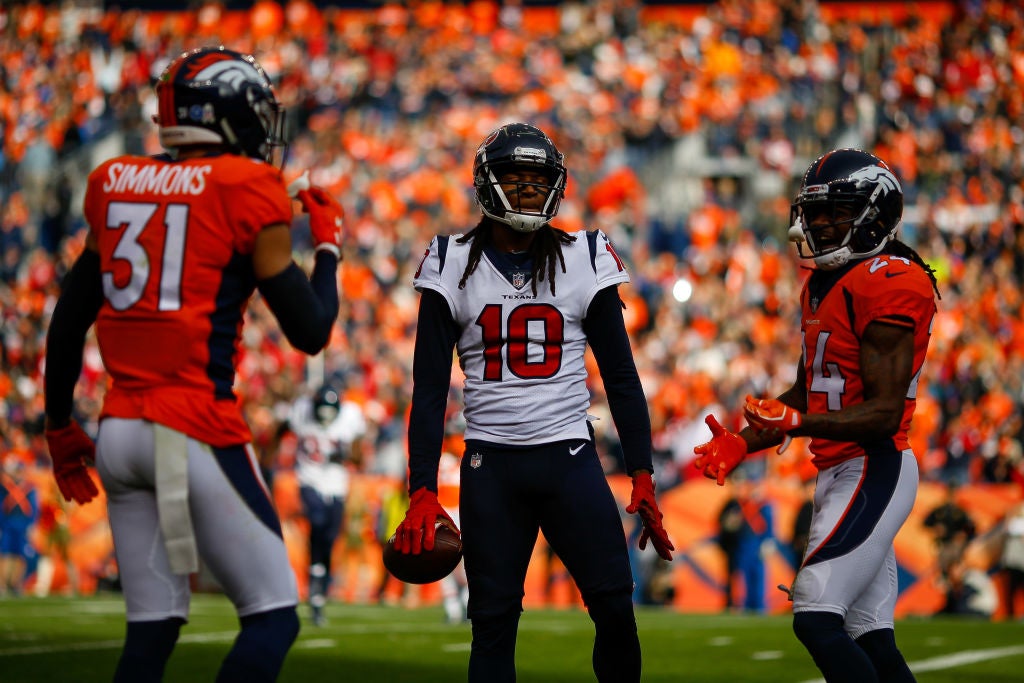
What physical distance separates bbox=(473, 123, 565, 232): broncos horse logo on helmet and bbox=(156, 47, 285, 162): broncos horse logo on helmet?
0.92 meters

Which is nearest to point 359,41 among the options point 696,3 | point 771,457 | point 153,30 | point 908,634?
point 153,30

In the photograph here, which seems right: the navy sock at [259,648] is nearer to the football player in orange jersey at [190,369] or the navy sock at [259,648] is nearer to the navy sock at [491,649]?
the football player in orange jersey at [190,369]

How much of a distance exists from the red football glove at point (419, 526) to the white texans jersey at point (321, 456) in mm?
7758

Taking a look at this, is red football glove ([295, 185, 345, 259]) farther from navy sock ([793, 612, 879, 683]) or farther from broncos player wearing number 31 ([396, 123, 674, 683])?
navy sock ([793, 612, 879, 683])

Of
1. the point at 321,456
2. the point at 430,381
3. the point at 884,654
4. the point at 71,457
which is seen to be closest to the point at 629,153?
the point at 321,456

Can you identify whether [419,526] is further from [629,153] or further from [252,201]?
[629,153]

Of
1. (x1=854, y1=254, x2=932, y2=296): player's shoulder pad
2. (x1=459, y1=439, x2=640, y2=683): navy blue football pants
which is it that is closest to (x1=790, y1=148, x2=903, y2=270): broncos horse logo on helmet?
(x1=854, y1=254, x2=932, y2=296): player's shoulder pad

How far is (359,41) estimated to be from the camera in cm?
2633

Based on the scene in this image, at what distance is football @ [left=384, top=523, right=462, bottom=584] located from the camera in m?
4.30

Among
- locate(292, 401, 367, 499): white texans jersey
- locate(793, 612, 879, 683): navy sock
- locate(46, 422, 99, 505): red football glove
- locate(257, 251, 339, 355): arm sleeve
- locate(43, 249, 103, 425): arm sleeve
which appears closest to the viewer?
locate(257, 251, 339, 355): arm sleeve

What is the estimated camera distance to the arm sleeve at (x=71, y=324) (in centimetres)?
373

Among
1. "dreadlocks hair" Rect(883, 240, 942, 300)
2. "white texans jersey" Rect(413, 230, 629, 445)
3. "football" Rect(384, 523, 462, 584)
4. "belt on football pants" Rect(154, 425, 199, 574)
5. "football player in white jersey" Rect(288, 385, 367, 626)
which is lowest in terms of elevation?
"football player in white jersey" Rect(288, 385, 367, 626)

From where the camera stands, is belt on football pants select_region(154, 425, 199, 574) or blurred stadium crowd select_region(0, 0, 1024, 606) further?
blurred stadium crowd select_region(0, 0, 1024, 606)

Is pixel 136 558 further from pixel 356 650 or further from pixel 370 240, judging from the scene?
pixel 370 240
